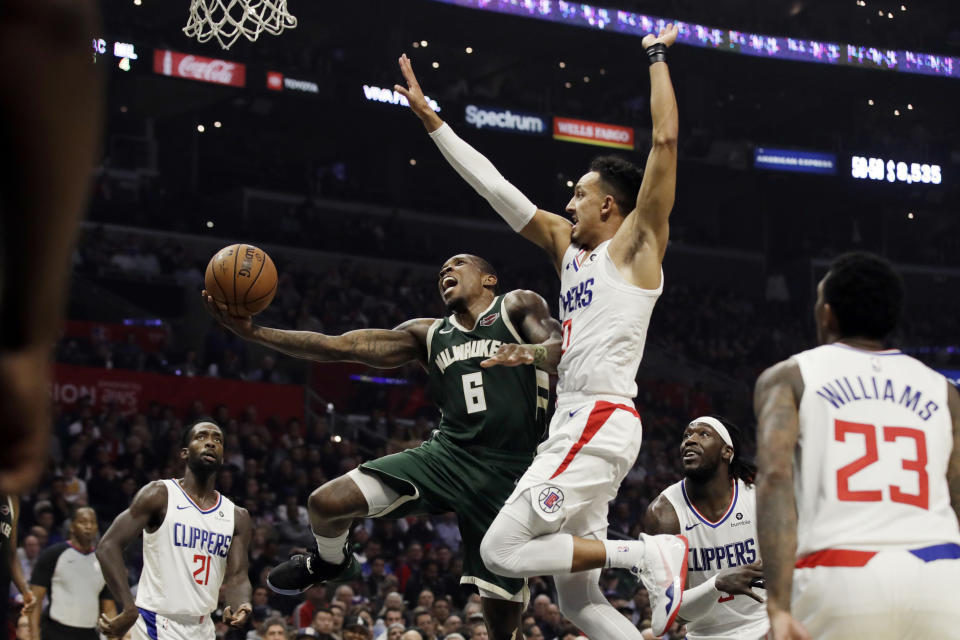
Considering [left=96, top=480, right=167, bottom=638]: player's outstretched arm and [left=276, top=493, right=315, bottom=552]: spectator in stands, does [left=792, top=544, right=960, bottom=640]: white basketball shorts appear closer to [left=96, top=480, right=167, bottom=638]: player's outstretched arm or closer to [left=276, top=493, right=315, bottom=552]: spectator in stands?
[left=96, top=480, right=167, bottom=638]: player's outstretched arm

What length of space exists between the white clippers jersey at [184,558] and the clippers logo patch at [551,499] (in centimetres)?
312

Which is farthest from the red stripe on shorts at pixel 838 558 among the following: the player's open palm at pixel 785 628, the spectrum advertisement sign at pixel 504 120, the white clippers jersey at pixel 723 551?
the spectrum advertisement sign at pixel 504 120

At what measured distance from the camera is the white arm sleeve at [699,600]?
5992mm

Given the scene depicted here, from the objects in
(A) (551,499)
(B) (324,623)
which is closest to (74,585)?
(B) (324,623)

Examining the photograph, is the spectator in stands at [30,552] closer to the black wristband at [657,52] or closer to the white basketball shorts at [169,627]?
the white basketball shorts at [169,627]

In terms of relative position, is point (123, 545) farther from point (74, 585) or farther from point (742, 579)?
point (742, 579)

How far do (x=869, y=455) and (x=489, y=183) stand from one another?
9.89ft

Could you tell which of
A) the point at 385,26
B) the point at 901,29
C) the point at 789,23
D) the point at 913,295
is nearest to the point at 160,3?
the point at 385,26

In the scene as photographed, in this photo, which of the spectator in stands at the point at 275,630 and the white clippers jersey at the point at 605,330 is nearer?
the white clippers jersey at the point at 605,330

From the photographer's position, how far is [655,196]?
16.7 feet

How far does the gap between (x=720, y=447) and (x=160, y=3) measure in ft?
72.5

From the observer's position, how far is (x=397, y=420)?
18.8 m

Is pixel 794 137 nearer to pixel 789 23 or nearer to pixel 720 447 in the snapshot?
pixel 789 23

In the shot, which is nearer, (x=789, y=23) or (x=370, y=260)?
(x=370, y=260)
